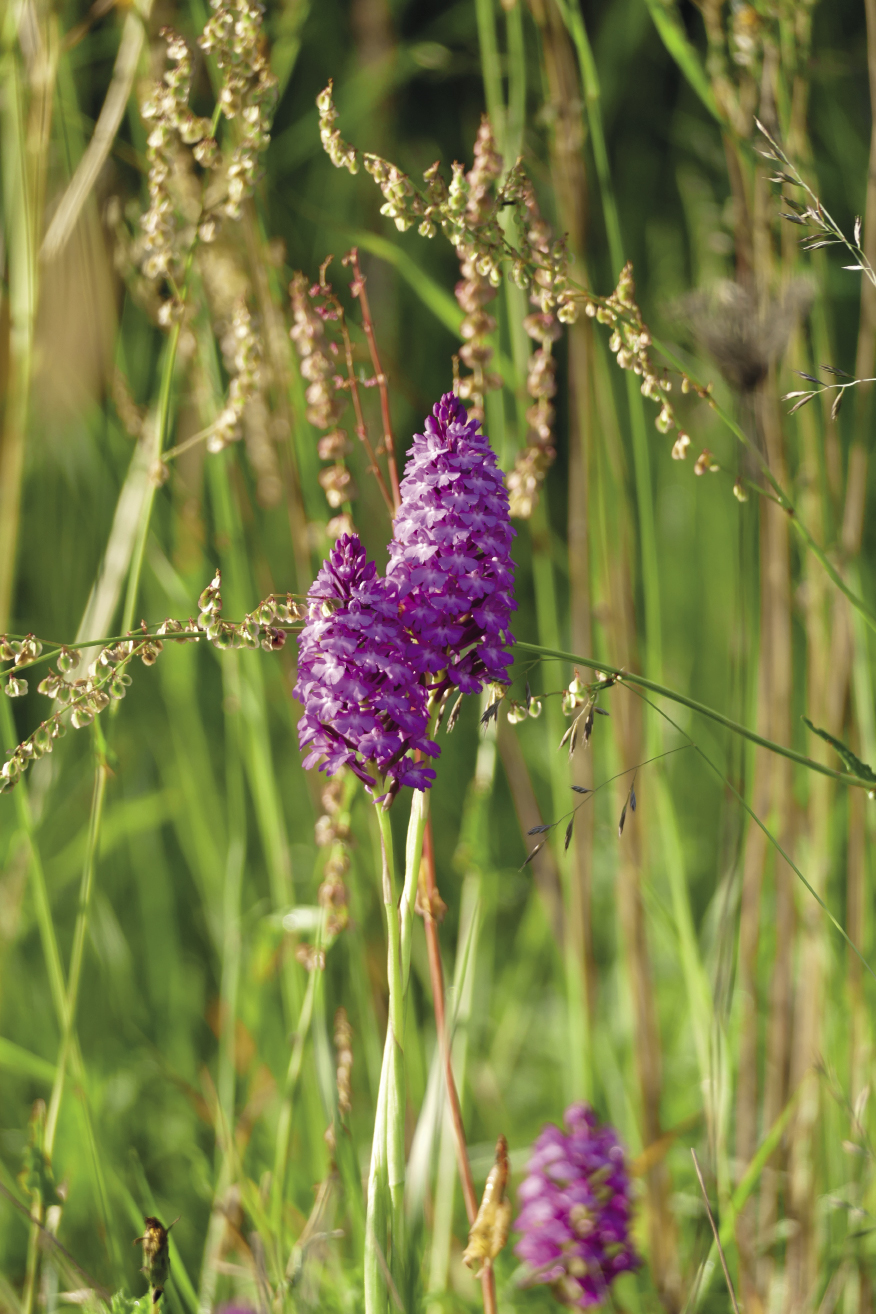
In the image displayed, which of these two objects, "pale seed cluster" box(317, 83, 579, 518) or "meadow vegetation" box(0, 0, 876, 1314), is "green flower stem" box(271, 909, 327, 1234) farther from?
"pale seed cluster" box(317, 83, 579, 518)

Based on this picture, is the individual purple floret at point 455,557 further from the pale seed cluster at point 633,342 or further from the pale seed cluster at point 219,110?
the pale seed cluster at point 219,110

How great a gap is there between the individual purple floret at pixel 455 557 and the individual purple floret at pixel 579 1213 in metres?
0.51

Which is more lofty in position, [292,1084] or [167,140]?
[167,140]

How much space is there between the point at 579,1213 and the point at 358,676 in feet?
1.86

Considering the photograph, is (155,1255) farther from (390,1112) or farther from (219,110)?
(219,110)

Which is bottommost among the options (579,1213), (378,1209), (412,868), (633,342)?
(579,1213)

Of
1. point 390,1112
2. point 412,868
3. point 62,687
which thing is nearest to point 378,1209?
point 390,1112

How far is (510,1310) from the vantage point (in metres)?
0.85

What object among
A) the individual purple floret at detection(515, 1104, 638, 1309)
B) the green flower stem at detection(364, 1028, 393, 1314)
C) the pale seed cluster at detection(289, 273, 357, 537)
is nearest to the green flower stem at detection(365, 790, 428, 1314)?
the green flower stem at detection(364, 1028, 393, 1314)

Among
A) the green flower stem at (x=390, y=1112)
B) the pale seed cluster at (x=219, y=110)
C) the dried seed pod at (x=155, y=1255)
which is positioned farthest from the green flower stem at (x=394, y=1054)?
the pale seed cluster at (x=219, y=110)

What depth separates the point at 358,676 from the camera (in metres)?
0.45

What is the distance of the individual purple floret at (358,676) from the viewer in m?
0.44

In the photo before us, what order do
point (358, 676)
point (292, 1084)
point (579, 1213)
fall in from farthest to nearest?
point (579, 1213) → point (292, 1084) → point (358, 676)

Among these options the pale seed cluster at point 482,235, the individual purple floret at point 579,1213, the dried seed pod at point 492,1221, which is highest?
the pale seed cluster at point 482,235
